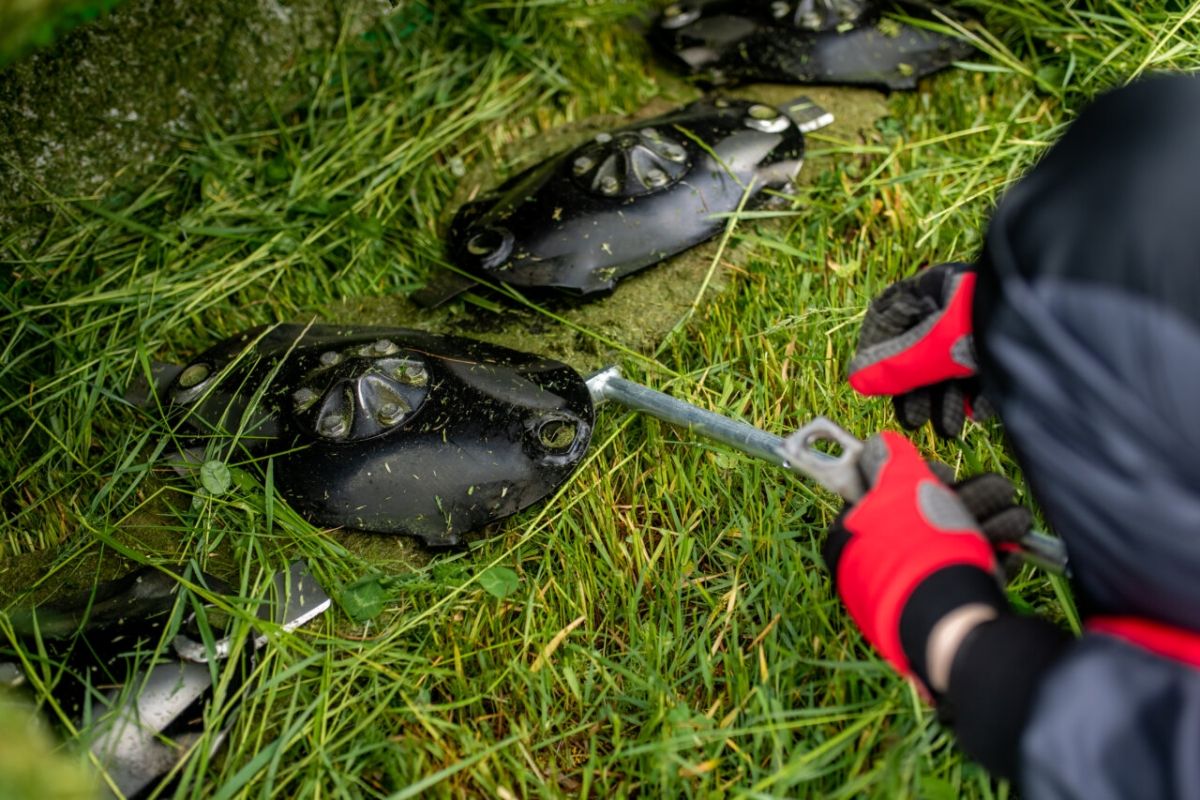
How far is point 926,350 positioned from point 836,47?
144 centimetres

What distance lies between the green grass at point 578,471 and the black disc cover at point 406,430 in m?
0.07

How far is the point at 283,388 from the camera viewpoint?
5.93 feet

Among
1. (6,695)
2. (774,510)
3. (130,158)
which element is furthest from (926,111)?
(6,695)

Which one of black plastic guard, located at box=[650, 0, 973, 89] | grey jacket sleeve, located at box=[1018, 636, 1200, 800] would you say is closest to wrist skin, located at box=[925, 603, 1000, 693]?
grey jacket sleeve, located at box=[1018, 636, 1200, 800]

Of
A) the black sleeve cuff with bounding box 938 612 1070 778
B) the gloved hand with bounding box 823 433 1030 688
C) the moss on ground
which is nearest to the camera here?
the black sleeve cuff with bounding box 938 612 1070 778

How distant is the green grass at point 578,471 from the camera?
1.47 meters

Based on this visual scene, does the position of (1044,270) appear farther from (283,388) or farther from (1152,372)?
(283,388)

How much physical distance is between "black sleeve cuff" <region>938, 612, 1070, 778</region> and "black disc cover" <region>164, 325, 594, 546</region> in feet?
2.61

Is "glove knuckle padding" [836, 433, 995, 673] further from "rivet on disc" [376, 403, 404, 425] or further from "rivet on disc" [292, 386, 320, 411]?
"rivet on disc" [292, 386, 320, 411]

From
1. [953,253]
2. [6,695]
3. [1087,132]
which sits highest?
[1087,132]

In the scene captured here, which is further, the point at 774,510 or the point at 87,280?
the point at 87,280

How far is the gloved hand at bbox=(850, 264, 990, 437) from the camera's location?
1320 mm

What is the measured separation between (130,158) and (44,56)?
0.95ft

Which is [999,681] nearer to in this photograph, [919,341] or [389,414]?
[919,341]
